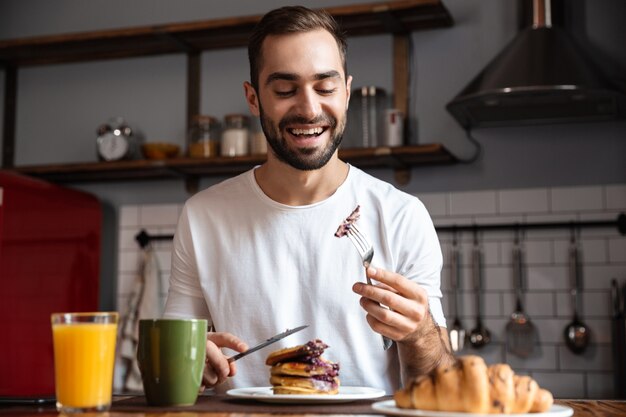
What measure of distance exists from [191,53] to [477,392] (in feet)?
10.2

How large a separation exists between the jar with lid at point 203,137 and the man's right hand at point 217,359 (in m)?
2.20

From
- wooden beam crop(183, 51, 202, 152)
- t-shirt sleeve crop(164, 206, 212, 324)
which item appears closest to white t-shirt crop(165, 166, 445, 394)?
t-shirt sleeve crop(164, 206, 212, 324)

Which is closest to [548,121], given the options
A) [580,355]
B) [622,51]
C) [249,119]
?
[622,51]

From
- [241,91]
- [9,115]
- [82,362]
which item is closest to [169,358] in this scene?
[82,362]

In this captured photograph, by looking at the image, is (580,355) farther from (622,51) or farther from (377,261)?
(377,261)

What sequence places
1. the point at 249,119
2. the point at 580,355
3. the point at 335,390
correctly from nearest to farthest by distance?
1. the point at 335,390
2. the point at 580,355
3. the point at 249,119

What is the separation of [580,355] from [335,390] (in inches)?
85.5

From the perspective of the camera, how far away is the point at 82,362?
4.12ft

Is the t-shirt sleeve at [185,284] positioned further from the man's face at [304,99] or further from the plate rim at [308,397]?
the plate rim at [308,397]

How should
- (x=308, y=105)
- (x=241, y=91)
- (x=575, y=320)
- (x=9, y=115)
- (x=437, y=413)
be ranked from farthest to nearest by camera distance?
(x=9, y=115) → (x=241, y=91) → (x=575, y=320) → (x=308, y=105) → (x=437, y=413)

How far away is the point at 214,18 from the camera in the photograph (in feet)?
13.2

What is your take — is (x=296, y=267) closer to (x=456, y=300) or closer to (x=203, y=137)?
(x=456, y=300)

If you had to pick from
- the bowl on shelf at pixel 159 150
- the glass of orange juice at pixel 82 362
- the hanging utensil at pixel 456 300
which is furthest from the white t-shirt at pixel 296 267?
the bowl on shelf at pixel 159 150

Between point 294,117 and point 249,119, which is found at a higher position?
point 249,119
